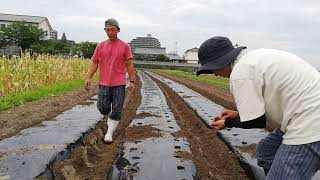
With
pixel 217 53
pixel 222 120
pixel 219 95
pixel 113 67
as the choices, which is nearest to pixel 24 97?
pixel 113 67

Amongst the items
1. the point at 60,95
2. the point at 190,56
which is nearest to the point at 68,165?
the point at 60,95

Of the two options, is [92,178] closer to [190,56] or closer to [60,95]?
[60,95]

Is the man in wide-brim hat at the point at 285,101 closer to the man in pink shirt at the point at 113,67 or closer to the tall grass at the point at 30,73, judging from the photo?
the man in pink shirt at the point at 113,67

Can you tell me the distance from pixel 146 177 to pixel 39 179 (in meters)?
0.92

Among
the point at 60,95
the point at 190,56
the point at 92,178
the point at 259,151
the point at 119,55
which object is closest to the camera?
the point at 259,151

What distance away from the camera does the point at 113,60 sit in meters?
5.77

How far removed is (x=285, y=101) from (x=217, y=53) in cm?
50

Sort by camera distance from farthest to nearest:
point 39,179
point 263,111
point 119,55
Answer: point 119,55 → point 39,179 → point 263,111

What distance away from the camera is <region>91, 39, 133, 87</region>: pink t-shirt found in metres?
5.78

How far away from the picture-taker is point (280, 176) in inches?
96.1

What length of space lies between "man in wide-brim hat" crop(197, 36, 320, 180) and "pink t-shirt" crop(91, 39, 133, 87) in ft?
11.2

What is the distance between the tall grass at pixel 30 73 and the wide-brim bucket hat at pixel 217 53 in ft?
27.4

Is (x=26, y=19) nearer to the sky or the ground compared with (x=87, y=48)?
nearer to the sky

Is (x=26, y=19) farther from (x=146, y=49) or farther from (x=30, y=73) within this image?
(x=30, y=73)
